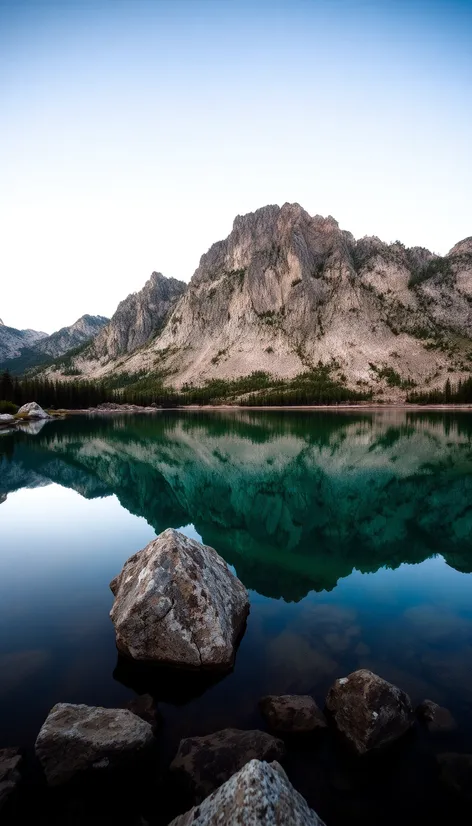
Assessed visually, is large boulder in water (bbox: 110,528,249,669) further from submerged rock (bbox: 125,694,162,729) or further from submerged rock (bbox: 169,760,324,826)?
submerged rock (bbox: 169,760,324,826)

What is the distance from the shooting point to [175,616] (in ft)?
40.1

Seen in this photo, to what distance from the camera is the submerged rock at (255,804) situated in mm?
5781

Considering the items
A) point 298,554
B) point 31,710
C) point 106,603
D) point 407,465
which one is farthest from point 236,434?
point 31,710

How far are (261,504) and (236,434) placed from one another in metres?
52.2

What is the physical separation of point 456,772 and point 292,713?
10.8 feet

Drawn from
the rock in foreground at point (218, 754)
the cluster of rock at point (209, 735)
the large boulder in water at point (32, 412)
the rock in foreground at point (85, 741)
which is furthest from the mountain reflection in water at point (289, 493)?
the large boulder in water at point (32, 412)

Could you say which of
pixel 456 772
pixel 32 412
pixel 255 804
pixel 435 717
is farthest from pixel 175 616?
pixel 32 412

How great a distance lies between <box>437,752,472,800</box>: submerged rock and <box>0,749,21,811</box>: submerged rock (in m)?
8.03

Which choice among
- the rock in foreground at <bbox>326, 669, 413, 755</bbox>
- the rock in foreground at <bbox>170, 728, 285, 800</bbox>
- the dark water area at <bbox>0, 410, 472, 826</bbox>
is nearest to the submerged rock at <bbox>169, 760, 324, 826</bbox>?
the rock in foreground at <bbox>170, 728, 285, 800</bbox>

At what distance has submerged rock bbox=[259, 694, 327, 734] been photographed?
30.8 ft

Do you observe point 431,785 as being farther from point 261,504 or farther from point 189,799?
point 261,504

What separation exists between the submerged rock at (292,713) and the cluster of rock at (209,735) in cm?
2

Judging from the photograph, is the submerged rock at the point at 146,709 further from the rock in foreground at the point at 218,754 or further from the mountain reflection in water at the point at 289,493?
the mountain reflection in water at the point at 289,493

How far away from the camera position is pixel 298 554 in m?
22.0
